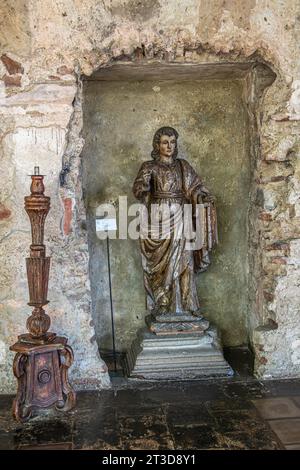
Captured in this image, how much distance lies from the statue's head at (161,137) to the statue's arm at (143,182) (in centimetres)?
12

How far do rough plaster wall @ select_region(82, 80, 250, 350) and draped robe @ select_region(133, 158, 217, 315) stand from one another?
1.33 ft

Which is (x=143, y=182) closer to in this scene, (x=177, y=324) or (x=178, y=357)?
(x=177, y=324)

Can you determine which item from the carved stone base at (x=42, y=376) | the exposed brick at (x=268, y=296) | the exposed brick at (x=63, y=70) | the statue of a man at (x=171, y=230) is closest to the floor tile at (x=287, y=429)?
the exposed brick at (x=268, y=296)

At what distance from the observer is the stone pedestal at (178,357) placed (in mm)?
4387

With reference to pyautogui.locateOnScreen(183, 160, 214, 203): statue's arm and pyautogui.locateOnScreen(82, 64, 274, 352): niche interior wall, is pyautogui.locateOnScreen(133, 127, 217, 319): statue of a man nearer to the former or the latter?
pyautogui.locateOnScreen(183, 160, 214, 203): statue's arm

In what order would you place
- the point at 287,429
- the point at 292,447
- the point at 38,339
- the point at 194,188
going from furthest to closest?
the point at 194,188, the point at 38,339, the point at 287,429, the point at 292,447

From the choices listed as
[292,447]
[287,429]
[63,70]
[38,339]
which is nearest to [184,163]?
[63,70]

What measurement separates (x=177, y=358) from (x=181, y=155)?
1.81 m

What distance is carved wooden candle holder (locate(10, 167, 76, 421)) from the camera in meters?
3.67

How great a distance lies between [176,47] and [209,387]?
8.56 feet

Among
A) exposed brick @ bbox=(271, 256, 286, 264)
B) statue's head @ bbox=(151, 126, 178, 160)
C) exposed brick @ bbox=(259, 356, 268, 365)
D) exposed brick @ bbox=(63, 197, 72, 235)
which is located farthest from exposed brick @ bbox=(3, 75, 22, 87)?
exposed brick @ bbox=(259, 356, 268, 365)

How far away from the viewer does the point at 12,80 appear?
3988 mm

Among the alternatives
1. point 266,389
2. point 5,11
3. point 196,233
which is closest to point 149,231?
point 196,233
